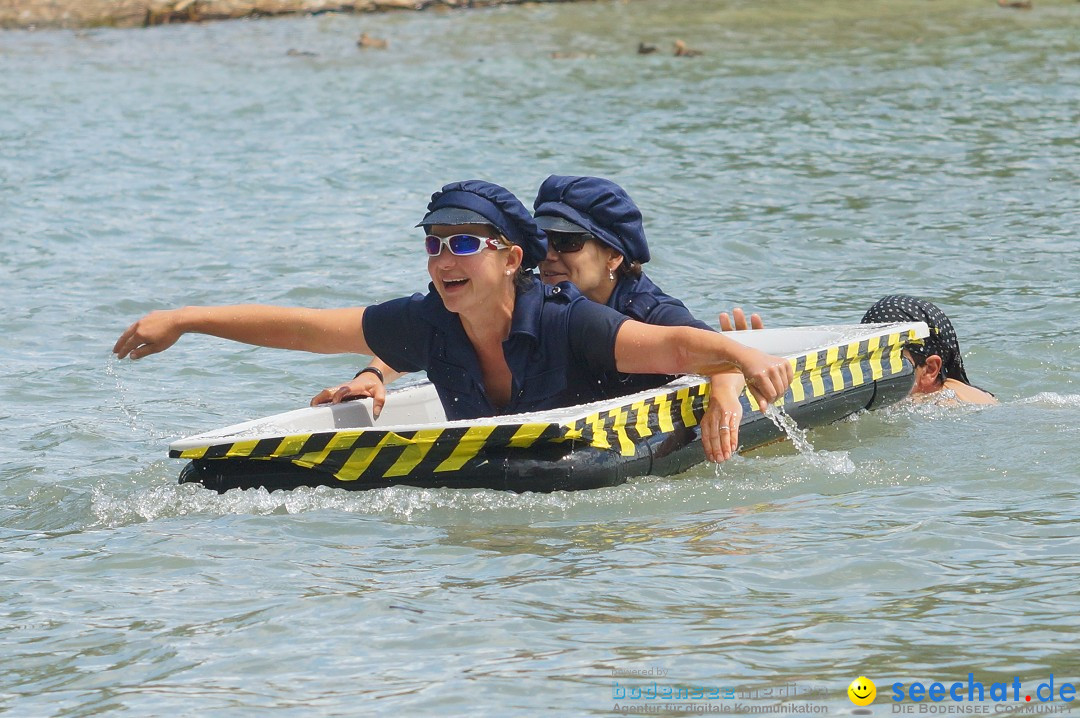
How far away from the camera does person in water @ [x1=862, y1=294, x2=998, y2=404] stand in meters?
7.66

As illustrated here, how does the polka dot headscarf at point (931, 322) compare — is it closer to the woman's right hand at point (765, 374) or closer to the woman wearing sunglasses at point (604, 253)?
the woman wearing sunglasses at point (604, 253)

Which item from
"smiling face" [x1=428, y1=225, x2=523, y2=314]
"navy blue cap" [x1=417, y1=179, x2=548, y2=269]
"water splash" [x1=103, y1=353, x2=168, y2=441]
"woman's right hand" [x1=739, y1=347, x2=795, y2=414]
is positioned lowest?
"water splash" [x1=103, y1=353, x2=168, y2=441]

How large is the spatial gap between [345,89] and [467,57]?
12.0 ft

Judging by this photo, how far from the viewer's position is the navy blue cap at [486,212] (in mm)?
5703

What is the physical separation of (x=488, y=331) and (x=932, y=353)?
2.78 meters

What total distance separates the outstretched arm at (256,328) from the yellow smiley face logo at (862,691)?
2.79m

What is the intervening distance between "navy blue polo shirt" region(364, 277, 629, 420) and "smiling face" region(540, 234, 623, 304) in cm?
30

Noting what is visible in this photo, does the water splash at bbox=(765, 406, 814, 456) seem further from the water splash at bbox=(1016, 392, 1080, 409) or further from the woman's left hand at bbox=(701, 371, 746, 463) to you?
the water splash at bbox=(1016, 392, 1080, 409)

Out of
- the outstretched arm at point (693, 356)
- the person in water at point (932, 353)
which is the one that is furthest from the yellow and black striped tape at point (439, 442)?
the person in water at point (932, 353)

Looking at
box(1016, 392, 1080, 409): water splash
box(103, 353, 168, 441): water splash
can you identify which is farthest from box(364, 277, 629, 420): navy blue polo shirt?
box(1016, 392, 1080, 409): water splash

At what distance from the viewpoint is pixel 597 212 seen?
6395mm

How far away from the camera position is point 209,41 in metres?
29.6

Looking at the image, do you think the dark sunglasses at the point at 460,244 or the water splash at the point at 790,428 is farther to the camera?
the water splash at the point at 790,428

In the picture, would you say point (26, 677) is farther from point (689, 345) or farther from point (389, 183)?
point (389, 183)
